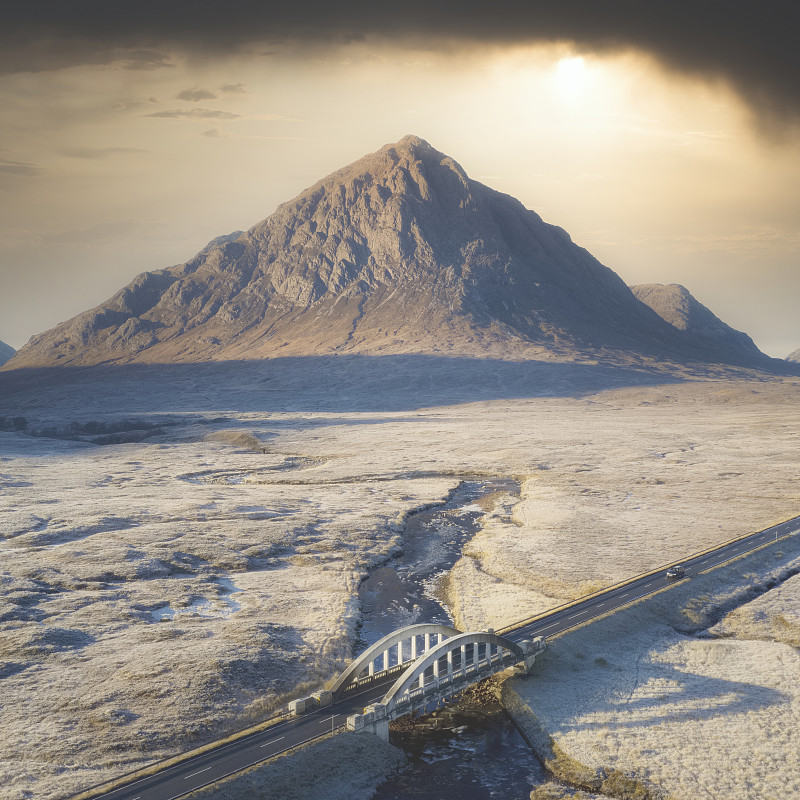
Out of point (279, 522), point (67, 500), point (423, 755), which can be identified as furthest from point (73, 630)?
point (67, 500)

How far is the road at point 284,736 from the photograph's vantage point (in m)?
34.3

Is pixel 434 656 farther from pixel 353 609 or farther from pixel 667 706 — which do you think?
pixel 353 609

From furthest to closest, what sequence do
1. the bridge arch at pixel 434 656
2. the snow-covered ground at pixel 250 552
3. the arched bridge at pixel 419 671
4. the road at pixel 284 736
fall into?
the snow-covered ground at pixel 250 552, the bridge arch at pixel 434 656, the arched bridge at pixel 419 671, the road at pixel 284 736

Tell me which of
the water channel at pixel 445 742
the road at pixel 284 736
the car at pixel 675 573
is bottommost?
the water channel at pixel 445 742

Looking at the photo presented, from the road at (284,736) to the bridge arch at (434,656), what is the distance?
1949 millimetres

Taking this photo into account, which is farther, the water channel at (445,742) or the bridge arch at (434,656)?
the bridge arch at (434,656)

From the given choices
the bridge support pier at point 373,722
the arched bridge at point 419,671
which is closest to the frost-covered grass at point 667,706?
the arched bridge at point 419,671

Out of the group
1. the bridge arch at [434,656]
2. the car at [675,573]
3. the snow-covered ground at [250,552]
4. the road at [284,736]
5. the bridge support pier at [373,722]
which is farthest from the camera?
the car at [675,573]

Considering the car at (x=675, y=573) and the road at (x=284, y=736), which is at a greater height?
the car at (x=675, y=573)

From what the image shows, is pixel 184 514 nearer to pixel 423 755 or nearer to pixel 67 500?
pixel 67 500

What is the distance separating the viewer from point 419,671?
42906 millimetres

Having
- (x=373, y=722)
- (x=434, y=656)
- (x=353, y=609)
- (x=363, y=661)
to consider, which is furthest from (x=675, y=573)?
(x=373, y=722)

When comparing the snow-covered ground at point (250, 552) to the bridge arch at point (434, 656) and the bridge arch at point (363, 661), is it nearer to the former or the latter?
the bridge arch at point (363, 661)

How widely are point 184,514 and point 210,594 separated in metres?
33.6
